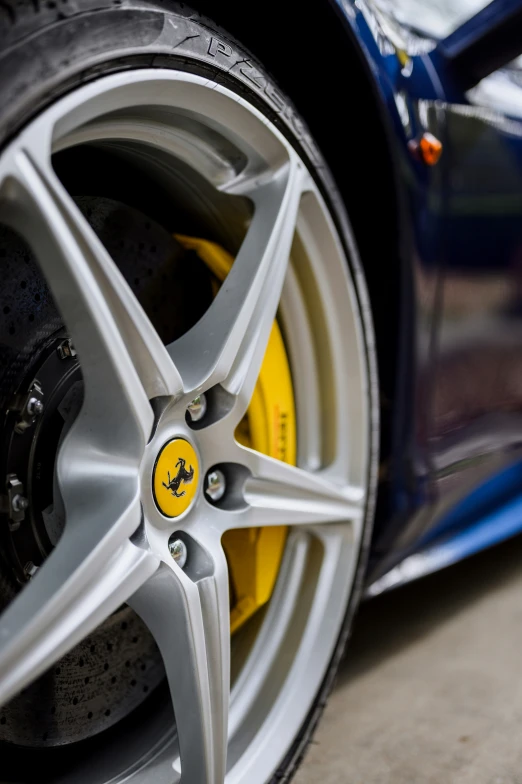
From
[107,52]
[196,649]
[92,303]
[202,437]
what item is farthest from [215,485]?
[107,52]

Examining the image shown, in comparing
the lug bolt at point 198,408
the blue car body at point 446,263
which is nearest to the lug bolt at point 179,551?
the lug bolt at point 198,408

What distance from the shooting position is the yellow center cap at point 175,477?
0.86 metres

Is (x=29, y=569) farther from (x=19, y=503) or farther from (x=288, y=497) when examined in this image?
(x=288, y=497)

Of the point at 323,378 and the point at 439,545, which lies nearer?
the point at 323,378

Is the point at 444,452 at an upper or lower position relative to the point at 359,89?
lower

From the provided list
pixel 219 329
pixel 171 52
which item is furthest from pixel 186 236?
pixel 171 52

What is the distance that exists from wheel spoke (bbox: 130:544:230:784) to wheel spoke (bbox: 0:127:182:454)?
181mm

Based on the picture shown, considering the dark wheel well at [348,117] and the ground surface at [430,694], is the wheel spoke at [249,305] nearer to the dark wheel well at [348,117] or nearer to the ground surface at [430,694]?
the dark wheel well at [348,117]

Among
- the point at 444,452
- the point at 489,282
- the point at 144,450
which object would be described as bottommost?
the point at 444,452

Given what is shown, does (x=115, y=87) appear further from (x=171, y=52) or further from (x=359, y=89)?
(x=359, y=89)

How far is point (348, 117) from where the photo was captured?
46.0 inches

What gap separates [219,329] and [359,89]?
46 cm

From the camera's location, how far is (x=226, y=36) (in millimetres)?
912

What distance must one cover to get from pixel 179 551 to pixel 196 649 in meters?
0.11
